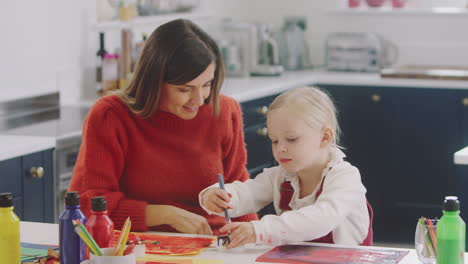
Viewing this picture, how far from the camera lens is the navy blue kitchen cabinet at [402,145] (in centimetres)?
469

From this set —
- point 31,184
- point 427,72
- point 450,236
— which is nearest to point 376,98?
point 427,72

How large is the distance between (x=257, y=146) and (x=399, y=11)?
4.87 ft

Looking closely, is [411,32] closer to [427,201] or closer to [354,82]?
[354,82]

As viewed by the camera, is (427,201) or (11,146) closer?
(11,146)

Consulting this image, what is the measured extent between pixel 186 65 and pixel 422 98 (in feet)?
8.79

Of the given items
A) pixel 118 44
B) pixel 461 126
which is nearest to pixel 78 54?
pixel 118 44

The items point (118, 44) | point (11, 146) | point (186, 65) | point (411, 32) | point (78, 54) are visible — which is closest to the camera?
point (186, 65)

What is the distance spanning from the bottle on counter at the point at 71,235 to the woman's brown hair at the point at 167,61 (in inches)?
26.1

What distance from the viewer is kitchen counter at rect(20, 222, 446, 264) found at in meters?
1.86

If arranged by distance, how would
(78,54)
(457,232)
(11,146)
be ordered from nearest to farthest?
(457,232)
(11,146)
(78,54)

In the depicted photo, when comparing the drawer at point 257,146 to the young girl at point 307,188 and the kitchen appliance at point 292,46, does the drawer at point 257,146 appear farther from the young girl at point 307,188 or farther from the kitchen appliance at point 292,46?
the young girl at point 307,188

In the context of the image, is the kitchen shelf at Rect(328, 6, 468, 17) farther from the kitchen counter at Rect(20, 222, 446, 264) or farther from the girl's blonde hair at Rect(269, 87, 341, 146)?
the kitchen counter at Rect(20, 222, 446, 264)

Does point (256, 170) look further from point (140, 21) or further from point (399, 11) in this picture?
point (399, 11)

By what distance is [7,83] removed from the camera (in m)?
3.57
